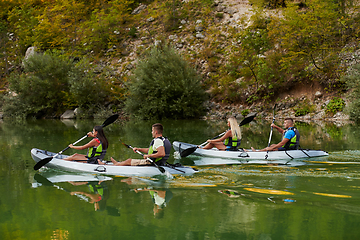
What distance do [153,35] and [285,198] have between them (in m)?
31.3

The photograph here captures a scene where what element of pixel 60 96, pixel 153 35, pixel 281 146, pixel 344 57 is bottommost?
pixel 281 146

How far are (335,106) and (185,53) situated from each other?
1418 centimetres

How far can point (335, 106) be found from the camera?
901 inches

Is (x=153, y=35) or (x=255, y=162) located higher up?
(x=153, y=35)

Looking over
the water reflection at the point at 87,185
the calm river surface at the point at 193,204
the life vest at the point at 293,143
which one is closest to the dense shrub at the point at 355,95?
the life vest at the point at 293,143

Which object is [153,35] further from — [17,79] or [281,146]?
[281,146]

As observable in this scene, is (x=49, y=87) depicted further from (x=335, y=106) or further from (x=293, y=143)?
(x=293, y=143)

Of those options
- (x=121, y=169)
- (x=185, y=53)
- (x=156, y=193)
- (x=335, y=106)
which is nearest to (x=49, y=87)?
(x=185, y=53)

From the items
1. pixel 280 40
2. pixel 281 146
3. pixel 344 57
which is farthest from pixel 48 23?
pixel 281 146

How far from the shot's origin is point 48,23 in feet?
125

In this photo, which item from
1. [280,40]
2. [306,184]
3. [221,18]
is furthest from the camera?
[221,18]

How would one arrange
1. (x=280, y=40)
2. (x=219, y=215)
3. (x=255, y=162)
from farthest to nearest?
(x=280, y=40), (x=255, y=162), (x=219, y=215)

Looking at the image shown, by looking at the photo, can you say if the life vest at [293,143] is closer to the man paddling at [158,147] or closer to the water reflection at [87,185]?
the man paddling at [158,147]

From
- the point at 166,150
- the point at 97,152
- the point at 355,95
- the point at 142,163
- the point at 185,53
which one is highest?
the point at 185,53
